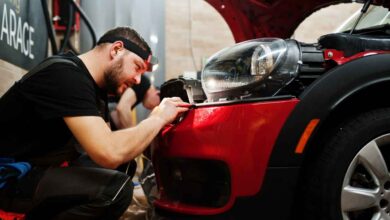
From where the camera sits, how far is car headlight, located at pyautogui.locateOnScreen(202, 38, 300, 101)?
1.26m

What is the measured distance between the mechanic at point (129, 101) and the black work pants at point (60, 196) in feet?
5.74

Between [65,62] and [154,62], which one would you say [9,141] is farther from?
[154,62]

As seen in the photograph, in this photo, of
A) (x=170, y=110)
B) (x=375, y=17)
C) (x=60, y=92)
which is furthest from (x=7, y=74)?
(x=375, y=17)

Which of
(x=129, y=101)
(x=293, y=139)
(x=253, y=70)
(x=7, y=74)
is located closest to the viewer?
(x=293, y=139)

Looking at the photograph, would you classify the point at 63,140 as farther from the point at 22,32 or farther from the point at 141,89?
the point at 141,89

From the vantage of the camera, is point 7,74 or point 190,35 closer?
point 7,74

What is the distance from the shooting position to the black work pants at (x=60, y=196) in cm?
138

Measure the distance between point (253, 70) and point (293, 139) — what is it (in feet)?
0.90

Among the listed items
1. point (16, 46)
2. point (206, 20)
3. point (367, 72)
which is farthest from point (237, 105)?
point (206, 20)

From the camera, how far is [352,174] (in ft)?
3.95

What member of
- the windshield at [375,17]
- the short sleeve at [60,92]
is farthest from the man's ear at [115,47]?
the windshield at [375,17]

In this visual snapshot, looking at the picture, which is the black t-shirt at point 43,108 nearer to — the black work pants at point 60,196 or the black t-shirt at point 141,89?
the black work pants at point 60,196

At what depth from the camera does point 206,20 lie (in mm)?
5070

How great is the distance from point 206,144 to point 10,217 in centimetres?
75
